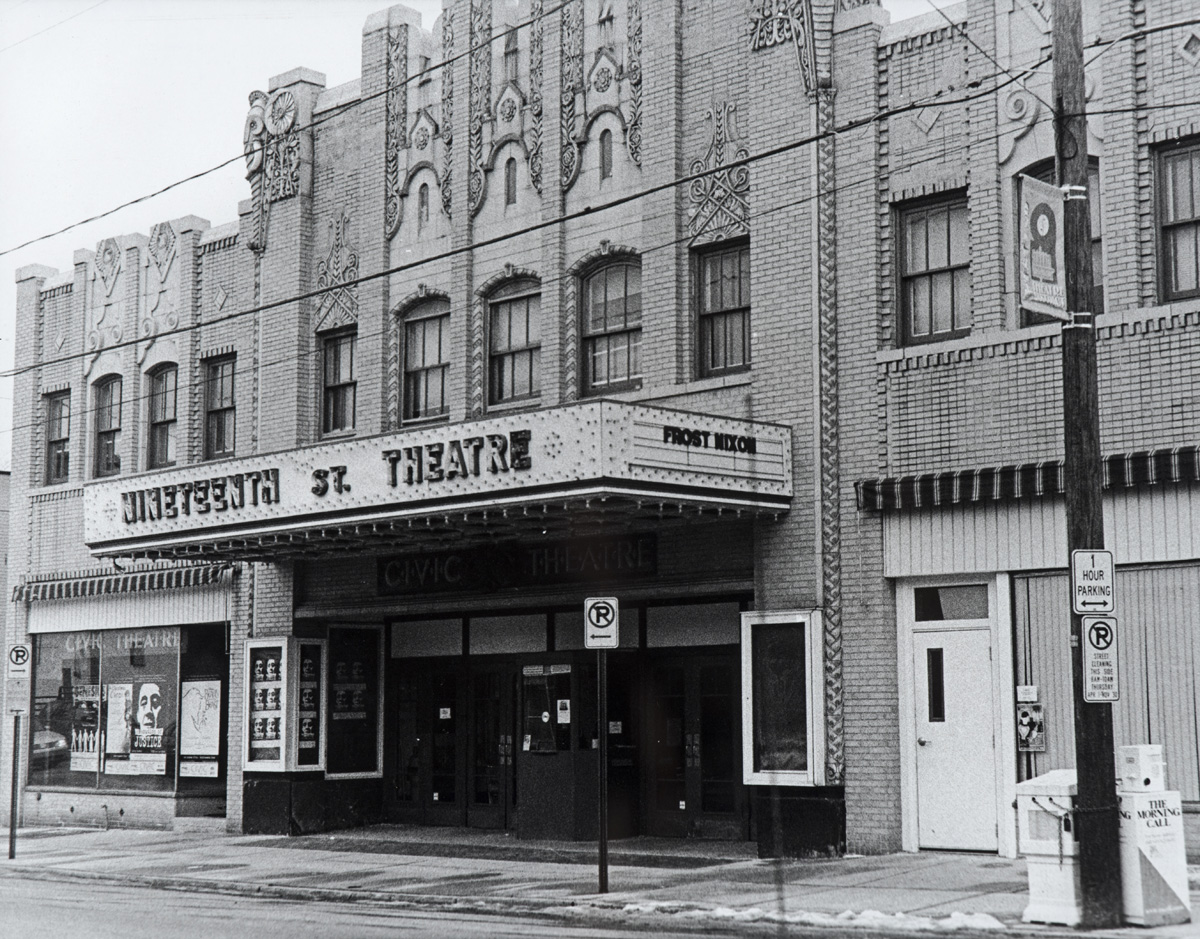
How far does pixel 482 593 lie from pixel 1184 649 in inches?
378

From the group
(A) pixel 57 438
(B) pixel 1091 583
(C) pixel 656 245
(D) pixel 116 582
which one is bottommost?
(B) pixel 1091 583

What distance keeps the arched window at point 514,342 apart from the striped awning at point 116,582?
5.90 m

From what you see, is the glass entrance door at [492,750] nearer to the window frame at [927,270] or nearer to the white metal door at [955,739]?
the white metal door at [955,739]

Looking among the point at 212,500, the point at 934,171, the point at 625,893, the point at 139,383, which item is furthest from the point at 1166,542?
the point at 139,383

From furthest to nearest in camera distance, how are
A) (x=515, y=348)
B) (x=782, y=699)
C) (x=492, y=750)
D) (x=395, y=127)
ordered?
(x=395, y=127)
(x=492, y=750)
(x=515, y=348)
(x=782, y=699)

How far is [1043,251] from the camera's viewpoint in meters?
13.0

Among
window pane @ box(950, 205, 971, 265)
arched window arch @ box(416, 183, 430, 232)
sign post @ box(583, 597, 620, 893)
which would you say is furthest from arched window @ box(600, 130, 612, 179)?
sign post @ box(583, 597, 620, 893)

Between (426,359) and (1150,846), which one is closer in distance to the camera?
(1150,846)

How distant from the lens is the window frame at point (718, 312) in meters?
19.6

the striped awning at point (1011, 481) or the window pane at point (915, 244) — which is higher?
the window pane at point (915, 244)

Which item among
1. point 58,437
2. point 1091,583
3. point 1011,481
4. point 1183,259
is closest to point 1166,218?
point 1183,259

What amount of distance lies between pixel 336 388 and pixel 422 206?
3.23 meters

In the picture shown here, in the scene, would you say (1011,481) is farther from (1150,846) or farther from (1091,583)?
(1150,846)

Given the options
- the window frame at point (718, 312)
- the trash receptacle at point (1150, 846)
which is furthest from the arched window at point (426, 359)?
the trash receptacle at point (1150, 846)
